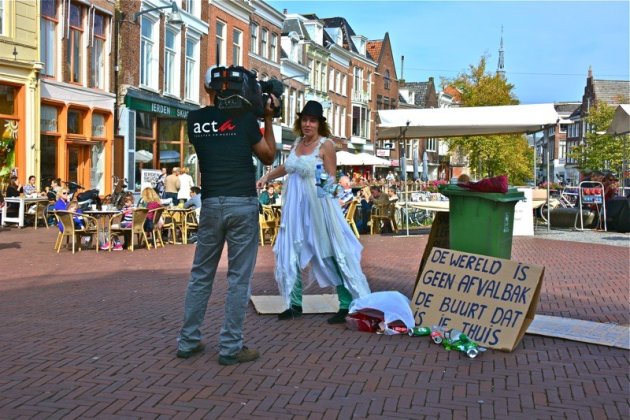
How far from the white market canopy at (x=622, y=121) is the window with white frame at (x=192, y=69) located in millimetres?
17089

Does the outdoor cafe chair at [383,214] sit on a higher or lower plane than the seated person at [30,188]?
lower

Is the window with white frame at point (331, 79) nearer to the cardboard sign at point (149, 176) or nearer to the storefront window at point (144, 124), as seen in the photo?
the storefront window at point (144, 124)

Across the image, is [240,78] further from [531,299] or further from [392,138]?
[392,138]

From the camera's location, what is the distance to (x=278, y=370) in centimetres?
444

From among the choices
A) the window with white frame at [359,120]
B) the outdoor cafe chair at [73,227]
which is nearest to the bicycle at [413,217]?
the outdoor cafe chair at [73,227]

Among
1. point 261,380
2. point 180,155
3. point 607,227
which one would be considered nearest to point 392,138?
point 607,227

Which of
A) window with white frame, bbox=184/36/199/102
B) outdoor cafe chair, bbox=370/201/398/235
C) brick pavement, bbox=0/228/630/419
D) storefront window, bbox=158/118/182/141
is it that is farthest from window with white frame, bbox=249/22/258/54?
brick pavement, bbox=0/228/630/419

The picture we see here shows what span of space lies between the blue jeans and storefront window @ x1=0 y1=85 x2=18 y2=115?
15.6m

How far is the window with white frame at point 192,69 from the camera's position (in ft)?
91.6

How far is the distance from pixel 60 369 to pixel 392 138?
11.9m

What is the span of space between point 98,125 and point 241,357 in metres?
19.0

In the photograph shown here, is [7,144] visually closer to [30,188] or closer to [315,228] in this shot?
[30,188]

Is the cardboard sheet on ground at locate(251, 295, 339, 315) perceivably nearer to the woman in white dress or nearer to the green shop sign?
the woman in white dress

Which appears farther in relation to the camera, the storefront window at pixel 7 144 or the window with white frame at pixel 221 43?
the window with white frame at pixel 221 43
